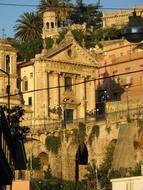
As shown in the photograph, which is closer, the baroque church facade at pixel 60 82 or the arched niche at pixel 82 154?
the arched niche at pixel 82 154

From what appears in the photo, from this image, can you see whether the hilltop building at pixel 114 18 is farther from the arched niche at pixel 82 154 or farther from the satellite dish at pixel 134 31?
the satellite dish at pixel 134 31

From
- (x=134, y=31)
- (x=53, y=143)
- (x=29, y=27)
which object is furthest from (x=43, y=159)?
(x=134, y=31)

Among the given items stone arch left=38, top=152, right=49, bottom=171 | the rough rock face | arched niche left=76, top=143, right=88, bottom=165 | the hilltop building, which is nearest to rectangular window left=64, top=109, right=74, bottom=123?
arched niche left=76, top=143, right=88, bottom=165

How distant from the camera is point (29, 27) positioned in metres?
126

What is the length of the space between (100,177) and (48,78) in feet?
78.9

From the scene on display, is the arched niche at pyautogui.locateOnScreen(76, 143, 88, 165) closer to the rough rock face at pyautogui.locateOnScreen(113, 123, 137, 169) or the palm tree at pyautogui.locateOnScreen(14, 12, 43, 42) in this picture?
the rough rock face at pyautogui.locateOnScreen(113, 123, 137, 169)

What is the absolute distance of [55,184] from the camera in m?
72.1

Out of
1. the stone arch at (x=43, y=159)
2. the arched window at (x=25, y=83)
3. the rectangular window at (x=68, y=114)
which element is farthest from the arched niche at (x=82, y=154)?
the arched window at (x=25, y=83)

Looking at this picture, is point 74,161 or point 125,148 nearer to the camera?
point 125,148

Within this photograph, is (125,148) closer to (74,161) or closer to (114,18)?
(74,161)

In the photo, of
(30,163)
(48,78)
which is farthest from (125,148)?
(48,78)

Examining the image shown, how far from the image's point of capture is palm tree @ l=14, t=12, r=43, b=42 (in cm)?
12475

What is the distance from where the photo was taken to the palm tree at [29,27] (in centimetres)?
12475

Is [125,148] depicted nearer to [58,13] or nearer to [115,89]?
[115,89]
